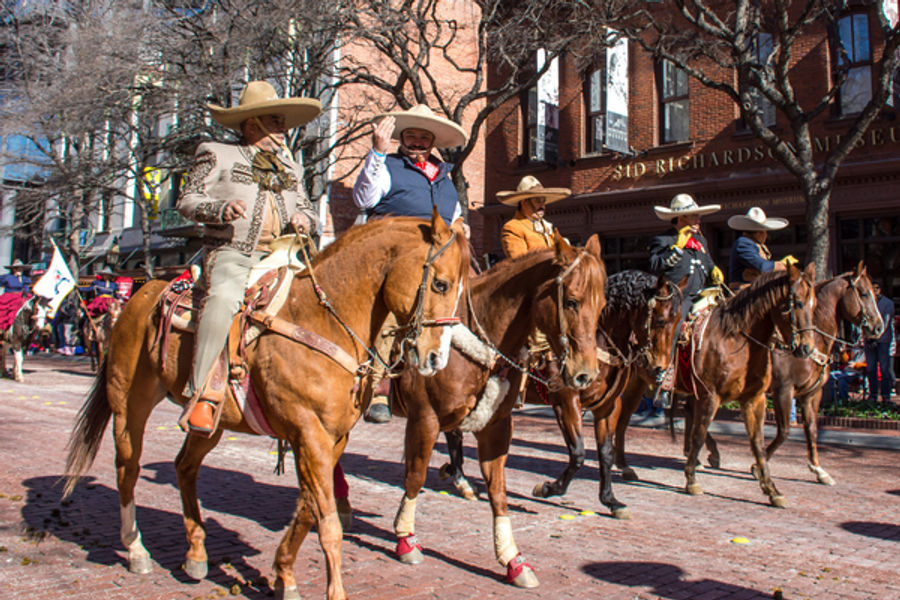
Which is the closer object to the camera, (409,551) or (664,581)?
(664,581)

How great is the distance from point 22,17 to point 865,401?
2599 cm

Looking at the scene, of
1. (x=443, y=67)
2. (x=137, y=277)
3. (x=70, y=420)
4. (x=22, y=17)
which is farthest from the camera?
(x=137, y=277)

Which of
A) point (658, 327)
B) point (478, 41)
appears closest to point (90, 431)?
point (658, 327)

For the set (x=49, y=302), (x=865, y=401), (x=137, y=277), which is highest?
(x=137, y=277)

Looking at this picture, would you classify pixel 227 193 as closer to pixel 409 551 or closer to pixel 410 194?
pixel 410 194

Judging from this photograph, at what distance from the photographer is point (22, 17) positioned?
80.5 feet

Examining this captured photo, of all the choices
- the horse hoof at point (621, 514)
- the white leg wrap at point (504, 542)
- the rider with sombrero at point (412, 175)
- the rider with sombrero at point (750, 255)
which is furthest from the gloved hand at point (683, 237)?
the white leg wrap at point (504, 542)

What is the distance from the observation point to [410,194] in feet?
19.3

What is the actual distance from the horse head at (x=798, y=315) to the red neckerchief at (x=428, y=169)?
4246 millimetres

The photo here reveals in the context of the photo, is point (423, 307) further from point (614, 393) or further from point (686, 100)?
point (686, 100)

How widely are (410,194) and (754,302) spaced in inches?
182

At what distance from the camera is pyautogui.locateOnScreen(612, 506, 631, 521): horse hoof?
6672 mm

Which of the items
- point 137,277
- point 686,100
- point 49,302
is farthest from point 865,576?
point 137,277

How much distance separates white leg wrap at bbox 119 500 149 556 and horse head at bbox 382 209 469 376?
232 cm
